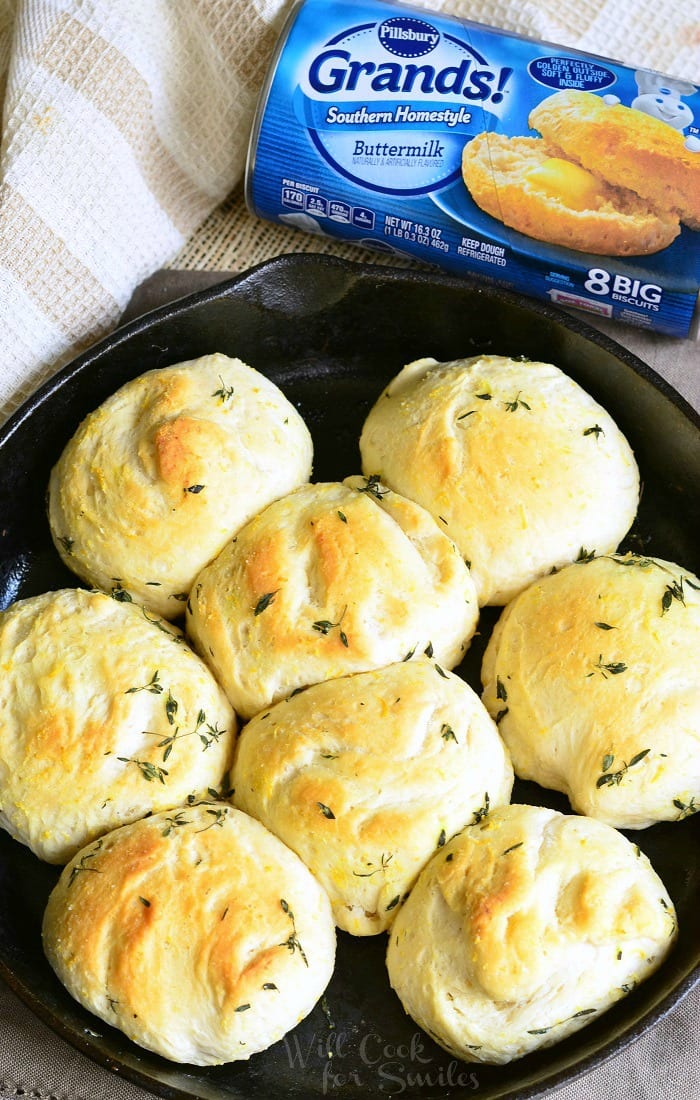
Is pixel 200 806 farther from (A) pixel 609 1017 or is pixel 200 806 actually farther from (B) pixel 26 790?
(A) pixel 609 1017

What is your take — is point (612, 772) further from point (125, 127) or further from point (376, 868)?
point (125, 127)

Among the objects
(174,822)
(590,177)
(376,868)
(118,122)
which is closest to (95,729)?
(174,822)

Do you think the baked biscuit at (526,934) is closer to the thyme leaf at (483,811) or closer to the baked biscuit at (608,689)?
the thyme leaf at (483,811)

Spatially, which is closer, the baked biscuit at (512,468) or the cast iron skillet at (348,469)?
the cast iron skillet at (348,469)

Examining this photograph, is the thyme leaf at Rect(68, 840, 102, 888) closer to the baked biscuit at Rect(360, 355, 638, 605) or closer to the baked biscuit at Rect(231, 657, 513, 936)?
the baked biscuit at Rect(231, 657, 513, 936)

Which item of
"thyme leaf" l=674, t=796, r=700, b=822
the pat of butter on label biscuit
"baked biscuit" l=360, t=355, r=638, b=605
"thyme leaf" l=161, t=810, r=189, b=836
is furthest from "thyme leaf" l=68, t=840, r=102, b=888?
the pat of butter on label biscuit

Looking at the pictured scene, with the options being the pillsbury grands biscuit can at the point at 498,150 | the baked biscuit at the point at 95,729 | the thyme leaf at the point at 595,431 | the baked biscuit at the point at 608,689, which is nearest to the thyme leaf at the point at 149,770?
the baked biscuit at the point at 95,729
